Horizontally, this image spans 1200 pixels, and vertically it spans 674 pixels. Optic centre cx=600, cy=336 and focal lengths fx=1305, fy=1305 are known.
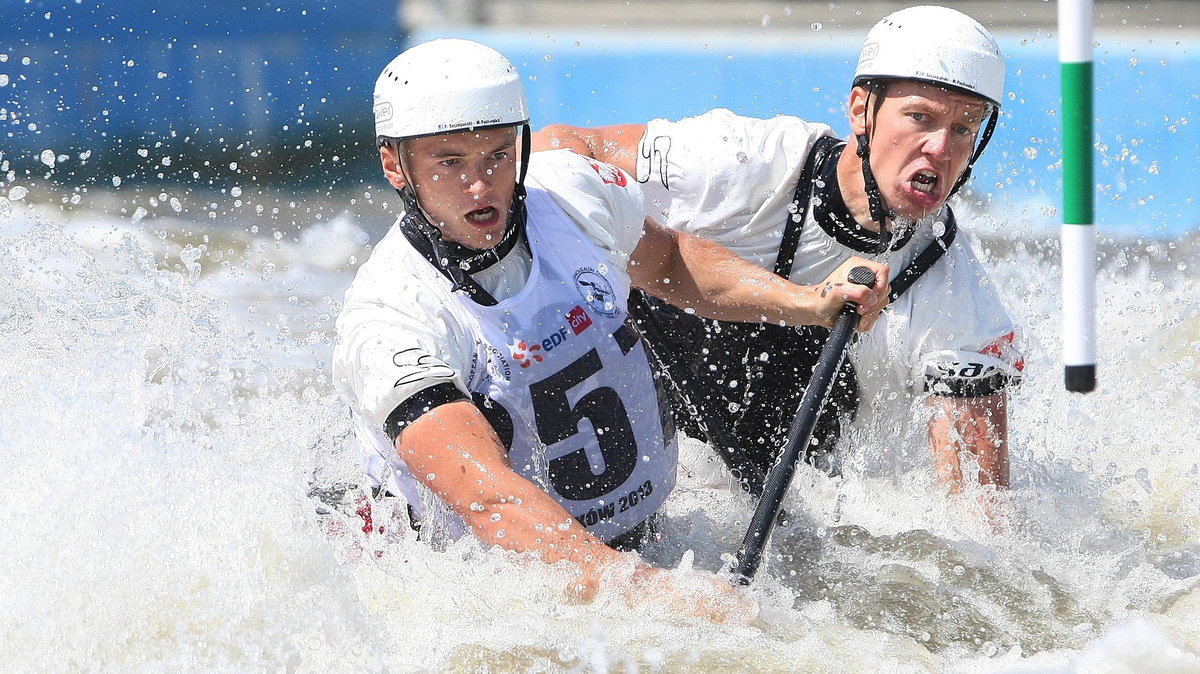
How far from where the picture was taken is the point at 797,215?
3.82 metres

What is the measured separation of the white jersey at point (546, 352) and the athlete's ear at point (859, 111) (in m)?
0.69

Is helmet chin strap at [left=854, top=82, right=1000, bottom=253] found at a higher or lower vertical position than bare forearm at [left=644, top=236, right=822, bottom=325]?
higher

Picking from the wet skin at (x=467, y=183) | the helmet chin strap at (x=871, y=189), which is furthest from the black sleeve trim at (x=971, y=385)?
the wet skin at (x=467, y=183)

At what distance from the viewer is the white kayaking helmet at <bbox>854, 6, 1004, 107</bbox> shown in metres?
3.46

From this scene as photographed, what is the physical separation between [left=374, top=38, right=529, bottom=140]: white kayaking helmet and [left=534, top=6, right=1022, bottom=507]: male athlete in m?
0.72

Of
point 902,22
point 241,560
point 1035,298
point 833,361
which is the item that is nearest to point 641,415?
point 833,361

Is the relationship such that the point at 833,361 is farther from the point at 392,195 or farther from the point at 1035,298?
the point at 392,195

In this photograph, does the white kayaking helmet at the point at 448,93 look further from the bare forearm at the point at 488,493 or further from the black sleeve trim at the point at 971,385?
the black sleeve trim at the point at 971,385

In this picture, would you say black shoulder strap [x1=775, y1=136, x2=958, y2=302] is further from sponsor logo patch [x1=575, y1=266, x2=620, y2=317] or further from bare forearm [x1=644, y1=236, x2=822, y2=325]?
sponsor logo patch [x1=575, y1=266, x2=620, y2=317]

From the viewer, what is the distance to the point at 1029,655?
287cm

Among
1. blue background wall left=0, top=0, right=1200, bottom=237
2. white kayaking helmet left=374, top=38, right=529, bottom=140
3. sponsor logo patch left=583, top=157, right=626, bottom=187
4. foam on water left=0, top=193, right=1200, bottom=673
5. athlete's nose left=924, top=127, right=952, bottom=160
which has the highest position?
blue background wall left=0, top=0, right=1200, bottom=237

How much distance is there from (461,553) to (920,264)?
63.9 inches

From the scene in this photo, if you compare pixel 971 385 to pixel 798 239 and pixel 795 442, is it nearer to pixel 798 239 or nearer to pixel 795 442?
pixel 798 239

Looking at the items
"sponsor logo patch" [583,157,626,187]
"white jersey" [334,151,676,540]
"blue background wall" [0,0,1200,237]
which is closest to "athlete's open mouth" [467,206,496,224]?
"white jersey" [334,151,676,540]
